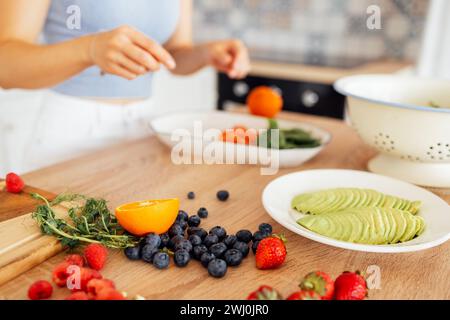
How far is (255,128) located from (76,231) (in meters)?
0.76

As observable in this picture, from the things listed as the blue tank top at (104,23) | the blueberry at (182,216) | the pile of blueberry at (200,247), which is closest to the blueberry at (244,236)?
the pile of blueberry at (200,247)

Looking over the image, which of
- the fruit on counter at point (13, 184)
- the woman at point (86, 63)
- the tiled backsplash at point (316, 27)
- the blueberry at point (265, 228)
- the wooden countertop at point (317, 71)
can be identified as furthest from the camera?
the tiled backsplash at point (316, 27)

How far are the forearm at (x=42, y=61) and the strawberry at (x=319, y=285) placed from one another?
67 centimetres

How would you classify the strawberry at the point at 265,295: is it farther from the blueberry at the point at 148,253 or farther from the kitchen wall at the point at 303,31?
the kitchen wall at the point at 303,31

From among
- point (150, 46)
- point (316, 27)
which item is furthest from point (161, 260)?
point (316, 27)

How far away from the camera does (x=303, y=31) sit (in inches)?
122

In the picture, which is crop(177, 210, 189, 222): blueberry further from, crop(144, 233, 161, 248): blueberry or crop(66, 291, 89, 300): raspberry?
crop(66, 291, 89, 300): raspberry

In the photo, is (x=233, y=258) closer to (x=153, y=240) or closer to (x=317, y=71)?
(x=153, y=240)

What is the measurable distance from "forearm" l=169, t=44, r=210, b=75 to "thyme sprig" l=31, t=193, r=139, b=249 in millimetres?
829

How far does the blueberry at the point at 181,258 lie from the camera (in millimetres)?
705

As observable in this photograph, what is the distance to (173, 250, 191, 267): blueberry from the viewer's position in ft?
2.31

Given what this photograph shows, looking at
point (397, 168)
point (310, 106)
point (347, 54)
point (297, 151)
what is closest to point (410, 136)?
point (397, 168)

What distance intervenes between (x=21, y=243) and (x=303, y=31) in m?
2.71
